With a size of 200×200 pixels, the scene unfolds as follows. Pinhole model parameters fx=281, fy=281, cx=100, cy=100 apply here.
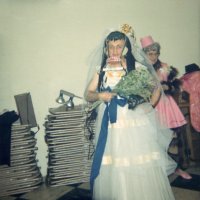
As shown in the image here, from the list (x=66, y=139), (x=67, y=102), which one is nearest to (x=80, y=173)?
(x=66, y=139)

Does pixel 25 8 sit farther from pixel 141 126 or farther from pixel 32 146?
pixel 141 126

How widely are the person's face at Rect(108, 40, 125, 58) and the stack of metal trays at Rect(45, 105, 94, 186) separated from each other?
938 millimetres

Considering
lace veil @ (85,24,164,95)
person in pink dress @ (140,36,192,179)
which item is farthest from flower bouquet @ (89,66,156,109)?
person in pink dress @ (140,36,192,179)

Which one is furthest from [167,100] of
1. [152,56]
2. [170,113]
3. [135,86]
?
[135,86]

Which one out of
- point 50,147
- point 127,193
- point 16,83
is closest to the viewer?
point 127,193

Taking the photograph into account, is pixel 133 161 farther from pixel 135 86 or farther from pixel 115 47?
pixel 115 47

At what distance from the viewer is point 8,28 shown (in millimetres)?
3678

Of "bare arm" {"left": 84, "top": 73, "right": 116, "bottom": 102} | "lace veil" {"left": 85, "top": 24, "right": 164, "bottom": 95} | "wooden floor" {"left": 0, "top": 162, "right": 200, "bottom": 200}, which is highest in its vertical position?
"lace veil" {"left": 85, "top": 24, "right": 164, "bottom": 95}

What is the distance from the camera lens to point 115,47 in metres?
2.84

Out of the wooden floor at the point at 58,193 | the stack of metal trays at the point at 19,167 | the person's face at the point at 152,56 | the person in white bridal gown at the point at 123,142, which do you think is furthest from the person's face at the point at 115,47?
the wooden floor at the point at 58,193

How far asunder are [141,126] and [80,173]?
1.30 m

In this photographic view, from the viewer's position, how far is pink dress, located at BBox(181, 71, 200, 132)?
152 inches

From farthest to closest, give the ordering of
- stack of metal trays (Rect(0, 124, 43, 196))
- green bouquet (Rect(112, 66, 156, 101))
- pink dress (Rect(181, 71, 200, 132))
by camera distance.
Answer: pink dress (Rect(181, 71, 200, 132))
stack of metal trays (Rect(0, 124, 43, 196))
green bouquet (Rect(112, 66, 156, 101))

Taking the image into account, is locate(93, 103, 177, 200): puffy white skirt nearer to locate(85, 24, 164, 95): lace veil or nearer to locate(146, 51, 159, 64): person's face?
locate(85, 24, 164, 95): lace veil
